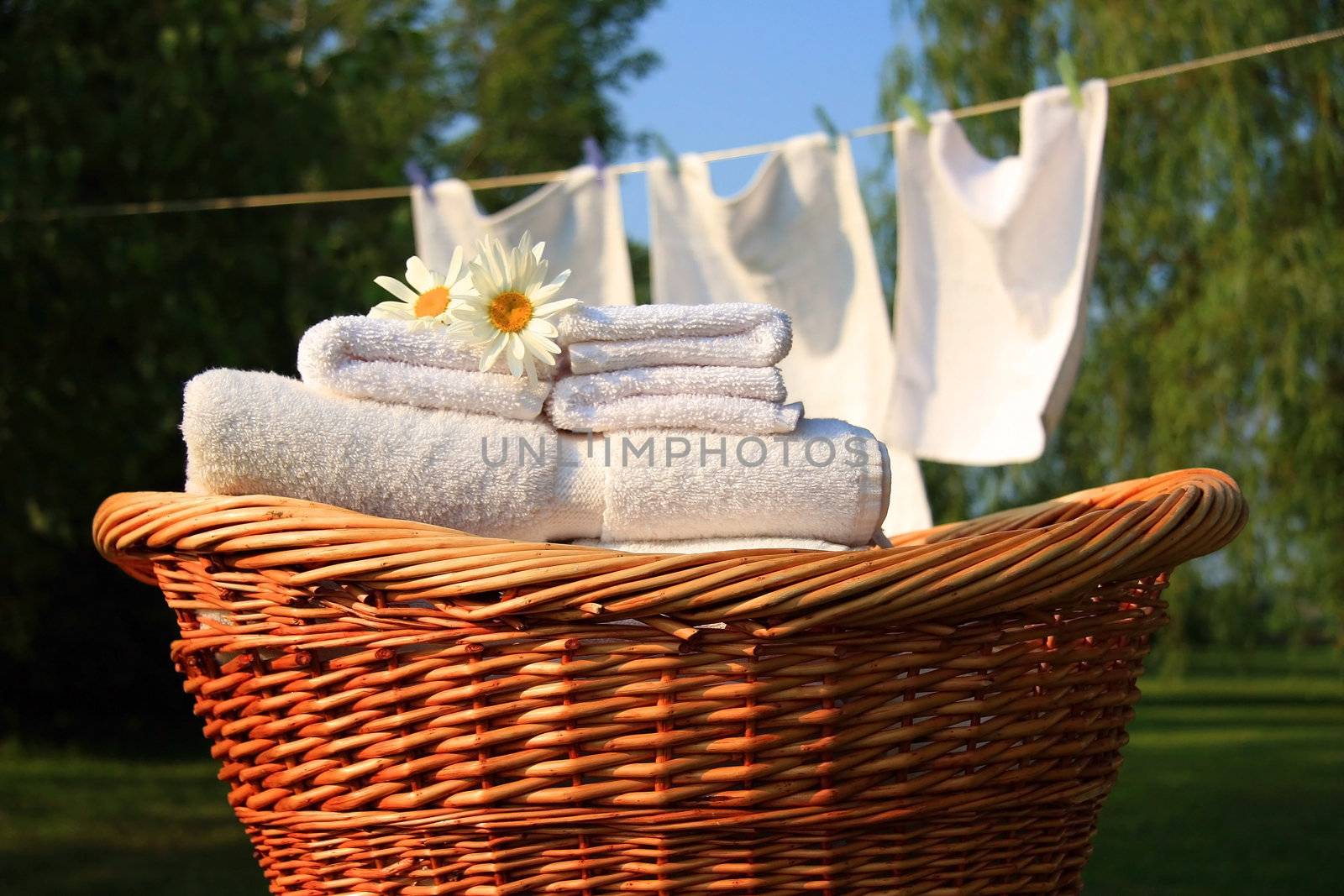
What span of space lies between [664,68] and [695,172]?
23.0ft

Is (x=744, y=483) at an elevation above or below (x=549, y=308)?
below

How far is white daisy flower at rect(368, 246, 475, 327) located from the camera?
2.47 ft

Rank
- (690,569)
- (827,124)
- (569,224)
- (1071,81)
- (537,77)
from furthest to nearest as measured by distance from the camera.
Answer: (537,77) → (569,224) → (827,124) → (1071,81) → (690,569)

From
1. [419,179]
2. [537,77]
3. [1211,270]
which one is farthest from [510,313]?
[537,77]

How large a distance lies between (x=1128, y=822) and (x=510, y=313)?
2881mm

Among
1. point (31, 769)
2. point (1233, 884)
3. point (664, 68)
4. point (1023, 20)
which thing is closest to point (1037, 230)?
point (1233, 884)

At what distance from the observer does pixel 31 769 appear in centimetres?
367

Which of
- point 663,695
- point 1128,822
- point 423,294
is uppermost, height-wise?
point 423,294

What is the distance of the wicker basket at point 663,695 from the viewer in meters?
0.56

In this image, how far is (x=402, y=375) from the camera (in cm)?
73

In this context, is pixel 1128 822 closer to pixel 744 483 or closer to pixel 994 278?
pixel 994 278

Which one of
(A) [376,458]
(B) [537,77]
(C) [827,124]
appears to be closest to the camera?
(A) [376,458]

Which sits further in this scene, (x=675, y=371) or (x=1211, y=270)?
(x=1211, y=270)

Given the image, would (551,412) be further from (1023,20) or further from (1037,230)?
(1023,20)
